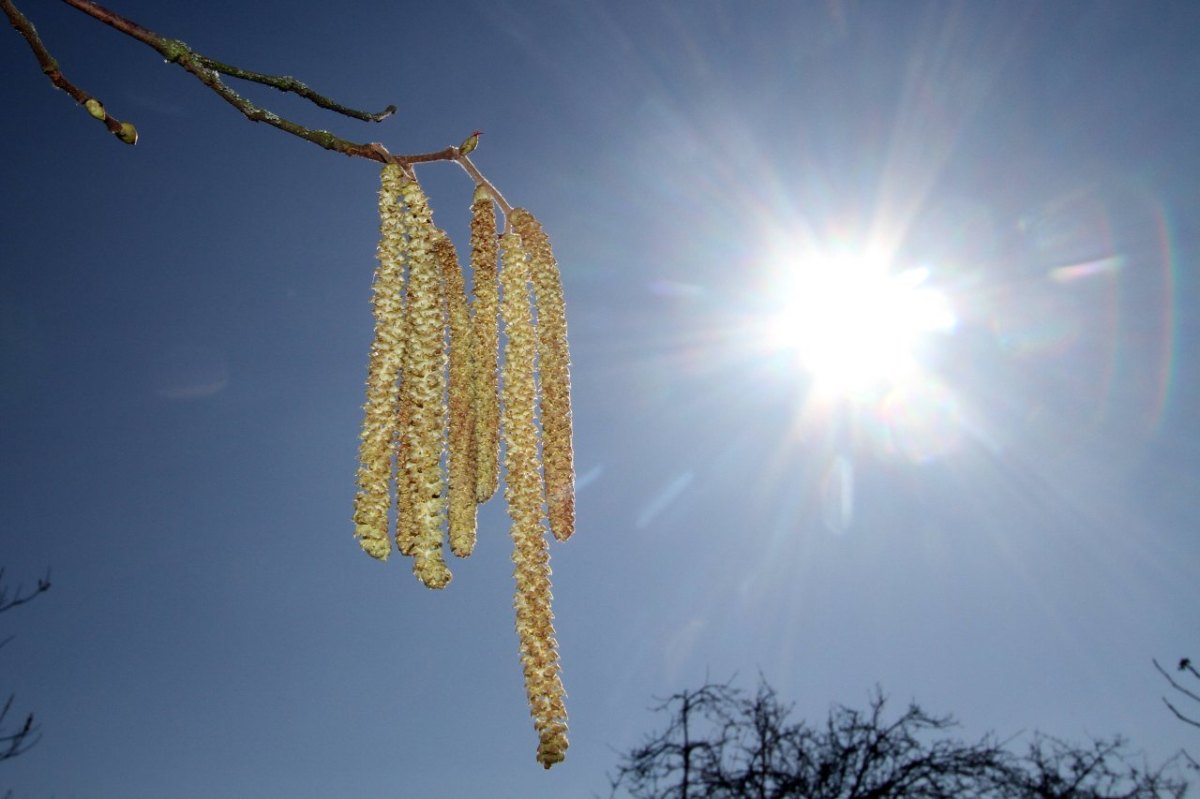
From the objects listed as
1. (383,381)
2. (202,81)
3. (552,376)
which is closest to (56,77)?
(202,81)

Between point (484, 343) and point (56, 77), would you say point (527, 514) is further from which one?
point (56, 77)

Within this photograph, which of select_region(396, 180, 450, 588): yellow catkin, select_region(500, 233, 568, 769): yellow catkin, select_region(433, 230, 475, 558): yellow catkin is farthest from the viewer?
select_region(433, 230, 475, 558): yellow catkin

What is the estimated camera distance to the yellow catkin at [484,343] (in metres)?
2.44

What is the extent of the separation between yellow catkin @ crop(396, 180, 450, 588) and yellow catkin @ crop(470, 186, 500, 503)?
29cm

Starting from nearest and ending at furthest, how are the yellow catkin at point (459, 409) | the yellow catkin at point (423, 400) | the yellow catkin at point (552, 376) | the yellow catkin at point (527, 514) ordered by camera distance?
1. the yellow catkin at point (527, 514)
2. the yellow catkin at point (423, 400)
3. the yellow catkin at point (552, 376)
4. the yellow catkin at point (459, 409)

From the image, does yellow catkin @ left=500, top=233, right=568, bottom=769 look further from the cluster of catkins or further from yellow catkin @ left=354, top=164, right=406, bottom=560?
yellow catkin @ left=354, top=164, right=406, bottom=560

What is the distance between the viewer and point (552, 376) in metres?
2.36

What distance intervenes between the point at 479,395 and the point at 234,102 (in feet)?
3.27

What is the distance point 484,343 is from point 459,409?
204 mm

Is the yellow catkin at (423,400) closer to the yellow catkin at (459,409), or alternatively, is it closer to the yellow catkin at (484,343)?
the yellow catkin at (459,409)

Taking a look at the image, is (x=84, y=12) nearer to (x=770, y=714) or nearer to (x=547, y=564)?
(x=547, y=564)

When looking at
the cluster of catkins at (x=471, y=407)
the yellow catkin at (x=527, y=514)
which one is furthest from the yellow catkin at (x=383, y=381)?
the yellow catkin at (x=527, y=514)

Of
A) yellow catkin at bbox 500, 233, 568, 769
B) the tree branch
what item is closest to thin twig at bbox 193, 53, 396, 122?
the tree branch

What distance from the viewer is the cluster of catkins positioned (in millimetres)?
1941
